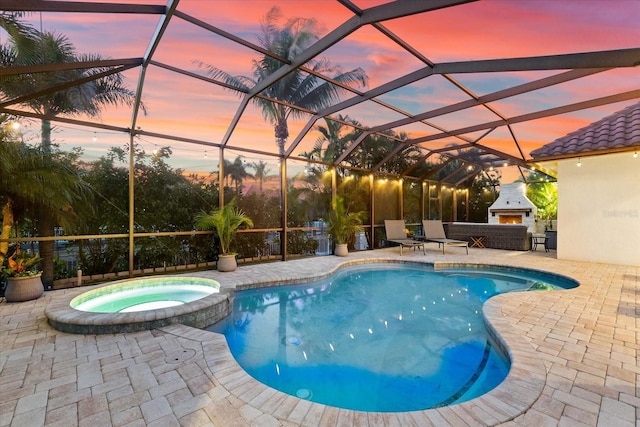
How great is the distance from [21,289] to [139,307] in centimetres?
183

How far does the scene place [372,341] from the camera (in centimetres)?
424

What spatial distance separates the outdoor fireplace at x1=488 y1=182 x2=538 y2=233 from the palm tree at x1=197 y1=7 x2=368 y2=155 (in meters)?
11.9

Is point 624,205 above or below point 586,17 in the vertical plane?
below

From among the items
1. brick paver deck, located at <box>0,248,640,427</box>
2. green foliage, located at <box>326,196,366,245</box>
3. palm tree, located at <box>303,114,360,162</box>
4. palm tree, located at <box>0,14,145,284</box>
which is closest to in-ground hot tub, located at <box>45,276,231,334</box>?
brick paver deck, located at <box>0,248,640,427</box>

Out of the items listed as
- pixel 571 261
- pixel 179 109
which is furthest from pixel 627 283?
pixel 179 109

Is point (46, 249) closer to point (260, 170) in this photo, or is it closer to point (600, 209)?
point (260, 170)

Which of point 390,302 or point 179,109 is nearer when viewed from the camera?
point 390,302

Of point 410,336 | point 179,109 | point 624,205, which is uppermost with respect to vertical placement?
point 179,109

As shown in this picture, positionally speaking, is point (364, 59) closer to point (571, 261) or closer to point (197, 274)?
point (197, 274)

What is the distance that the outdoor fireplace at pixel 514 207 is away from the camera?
14.9 m

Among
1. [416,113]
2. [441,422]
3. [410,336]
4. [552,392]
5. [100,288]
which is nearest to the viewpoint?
[441,422]

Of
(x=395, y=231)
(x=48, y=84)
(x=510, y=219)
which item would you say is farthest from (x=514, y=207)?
(x=48, y=84)

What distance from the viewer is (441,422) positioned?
7.04 feet

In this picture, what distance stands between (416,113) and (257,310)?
634cm
